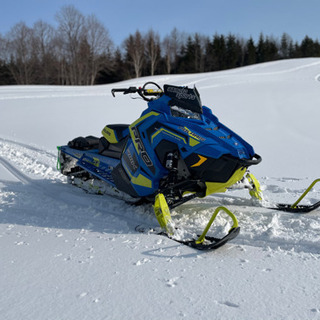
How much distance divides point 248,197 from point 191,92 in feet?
4.97

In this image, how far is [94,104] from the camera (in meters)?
12.5

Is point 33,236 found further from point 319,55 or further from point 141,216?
point 319,55

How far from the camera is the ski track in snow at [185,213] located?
2396mm

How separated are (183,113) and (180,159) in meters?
0.42

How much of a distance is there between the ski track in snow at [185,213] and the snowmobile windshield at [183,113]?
3.14ft

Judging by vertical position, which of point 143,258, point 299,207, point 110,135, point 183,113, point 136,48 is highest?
point 136,48

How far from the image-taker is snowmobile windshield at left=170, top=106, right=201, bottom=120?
2.73 meters

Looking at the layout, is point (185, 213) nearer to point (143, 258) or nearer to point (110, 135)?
point (143, 258)

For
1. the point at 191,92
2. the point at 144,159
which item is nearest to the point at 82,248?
the point at 144,159

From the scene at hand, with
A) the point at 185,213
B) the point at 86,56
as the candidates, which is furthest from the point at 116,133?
the point at 86,56

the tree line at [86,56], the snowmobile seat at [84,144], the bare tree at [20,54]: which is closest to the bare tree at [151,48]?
the tree line at [86,56]

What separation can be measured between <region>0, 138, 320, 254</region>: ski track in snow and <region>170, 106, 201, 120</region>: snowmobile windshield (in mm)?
958

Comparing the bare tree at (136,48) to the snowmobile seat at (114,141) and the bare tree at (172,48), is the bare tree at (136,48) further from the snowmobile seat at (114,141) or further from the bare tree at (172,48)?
the snowmobile seat at (114,141)

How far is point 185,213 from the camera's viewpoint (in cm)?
306
